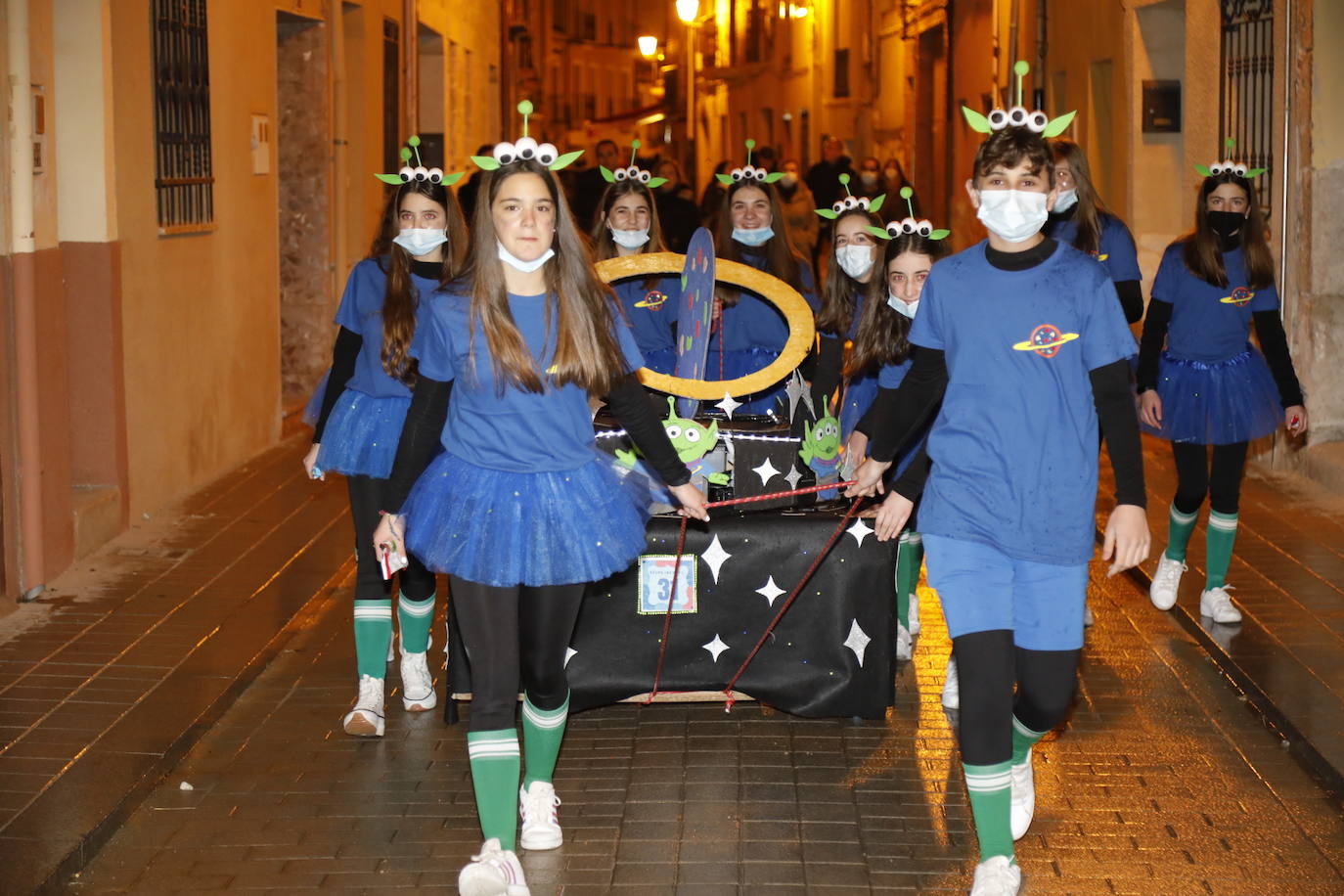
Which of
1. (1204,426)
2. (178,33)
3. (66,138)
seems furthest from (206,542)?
(1204,426)

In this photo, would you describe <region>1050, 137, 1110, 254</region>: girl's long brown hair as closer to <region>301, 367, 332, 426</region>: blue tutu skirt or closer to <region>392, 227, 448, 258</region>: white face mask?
<region>392, 227, 448, 258</region>: white face mask

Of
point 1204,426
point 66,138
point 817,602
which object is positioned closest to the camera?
point 817,602

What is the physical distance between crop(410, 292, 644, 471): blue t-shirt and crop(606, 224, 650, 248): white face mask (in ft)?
10.9

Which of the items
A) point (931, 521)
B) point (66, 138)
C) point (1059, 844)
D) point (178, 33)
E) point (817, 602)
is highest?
point (178, 33)

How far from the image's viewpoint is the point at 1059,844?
512cm

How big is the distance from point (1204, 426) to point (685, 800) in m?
3.13

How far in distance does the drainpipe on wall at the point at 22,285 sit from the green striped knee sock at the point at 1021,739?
4.91m

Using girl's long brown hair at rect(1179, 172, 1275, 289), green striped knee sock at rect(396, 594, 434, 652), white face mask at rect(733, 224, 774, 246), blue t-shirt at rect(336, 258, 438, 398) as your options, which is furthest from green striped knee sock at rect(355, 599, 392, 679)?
girl's long brown hair at rect(1179, 172, 1275, 289)

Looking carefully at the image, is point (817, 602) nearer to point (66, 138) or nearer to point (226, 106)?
point (66, 138)

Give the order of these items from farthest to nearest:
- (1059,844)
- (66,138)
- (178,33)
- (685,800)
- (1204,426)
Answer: (178,33) → (66,138) → (1204,426) → (685,800) → (1059,844)

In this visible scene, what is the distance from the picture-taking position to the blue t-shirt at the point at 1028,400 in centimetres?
452

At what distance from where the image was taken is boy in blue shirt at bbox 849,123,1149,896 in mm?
→ 4527

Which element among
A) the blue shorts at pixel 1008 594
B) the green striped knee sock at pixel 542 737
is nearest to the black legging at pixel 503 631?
the green striped knee sock at pixel 542 737

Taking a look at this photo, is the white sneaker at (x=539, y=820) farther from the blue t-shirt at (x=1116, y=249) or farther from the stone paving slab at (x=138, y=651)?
the blue t-shirt at (x=1116, y=249)
